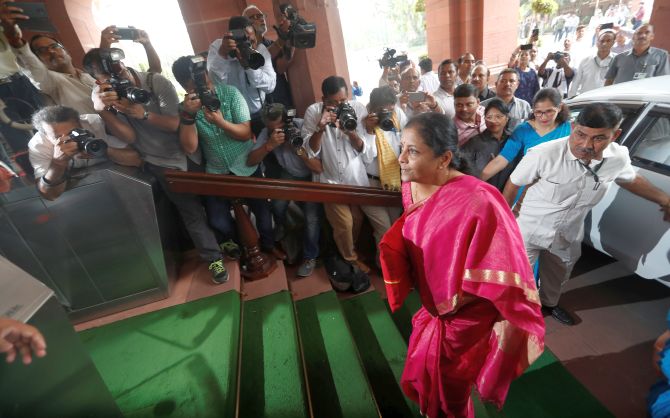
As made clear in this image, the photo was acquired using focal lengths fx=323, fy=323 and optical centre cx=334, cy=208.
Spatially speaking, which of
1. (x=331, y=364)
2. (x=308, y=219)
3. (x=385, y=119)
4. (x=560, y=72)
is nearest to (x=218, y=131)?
(x=308, y=219)

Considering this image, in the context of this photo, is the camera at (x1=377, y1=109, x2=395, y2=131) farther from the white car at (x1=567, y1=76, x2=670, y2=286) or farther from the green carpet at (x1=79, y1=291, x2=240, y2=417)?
the white car at (x1=567, y1=76, x2=670, y2=286)

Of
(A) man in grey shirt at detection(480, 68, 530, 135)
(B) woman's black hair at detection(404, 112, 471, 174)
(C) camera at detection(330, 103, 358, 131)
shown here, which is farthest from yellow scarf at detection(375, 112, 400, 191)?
(B) woman's black hair at detection(404, 112, 471, 174)

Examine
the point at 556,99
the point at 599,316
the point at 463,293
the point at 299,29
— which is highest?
the point at 299,29

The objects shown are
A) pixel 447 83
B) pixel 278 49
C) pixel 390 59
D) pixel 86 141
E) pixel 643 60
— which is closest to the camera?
pixel 86 141

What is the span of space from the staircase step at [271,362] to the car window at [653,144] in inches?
116

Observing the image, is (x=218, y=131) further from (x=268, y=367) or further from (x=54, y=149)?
(x=268, y=367)

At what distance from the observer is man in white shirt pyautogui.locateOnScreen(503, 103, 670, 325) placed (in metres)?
1.96

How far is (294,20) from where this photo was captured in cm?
288

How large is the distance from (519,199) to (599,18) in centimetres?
1970

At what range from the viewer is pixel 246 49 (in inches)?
98.1

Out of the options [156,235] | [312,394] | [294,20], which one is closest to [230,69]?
[294,20]

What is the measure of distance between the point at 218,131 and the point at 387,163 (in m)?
1.41

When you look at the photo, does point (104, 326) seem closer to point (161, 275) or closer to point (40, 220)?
point (161, 275)

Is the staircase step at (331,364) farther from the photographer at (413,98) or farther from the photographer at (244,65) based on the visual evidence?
the photographer at (413,98)
